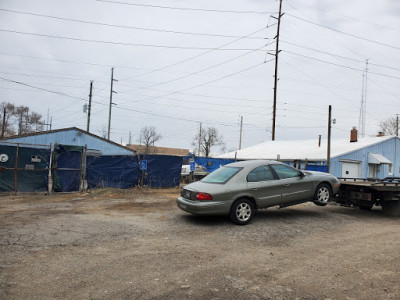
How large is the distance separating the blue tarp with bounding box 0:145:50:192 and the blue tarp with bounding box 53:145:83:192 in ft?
1.41

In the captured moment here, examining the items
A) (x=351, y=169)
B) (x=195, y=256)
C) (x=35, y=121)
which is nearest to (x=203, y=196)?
(x=195, y=256)

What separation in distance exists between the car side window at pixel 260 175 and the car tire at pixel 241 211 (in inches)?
23.1

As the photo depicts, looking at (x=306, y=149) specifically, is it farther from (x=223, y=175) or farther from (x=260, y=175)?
(x=223, y=175)

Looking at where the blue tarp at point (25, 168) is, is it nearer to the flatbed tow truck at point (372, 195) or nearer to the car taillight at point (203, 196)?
the car taillight at point (203, 196)

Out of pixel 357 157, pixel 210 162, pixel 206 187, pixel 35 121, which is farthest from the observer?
pixel 35 121

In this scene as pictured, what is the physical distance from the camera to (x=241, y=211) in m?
7.47

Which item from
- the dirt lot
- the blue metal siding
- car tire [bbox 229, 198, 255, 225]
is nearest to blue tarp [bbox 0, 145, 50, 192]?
the dirt lot

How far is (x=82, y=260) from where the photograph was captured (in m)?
4.96

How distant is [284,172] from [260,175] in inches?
30.9

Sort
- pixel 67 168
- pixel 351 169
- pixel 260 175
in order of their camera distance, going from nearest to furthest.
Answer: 1. pixel 260 175
2. pixel 67 168
3. pixel 351 169

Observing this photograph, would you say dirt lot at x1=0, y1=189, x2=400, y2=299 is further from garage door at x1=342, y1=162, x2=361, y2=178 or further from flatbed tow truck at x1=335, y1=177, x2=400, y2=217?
garage door at x1=342, y1=162, x2=361, y2=178

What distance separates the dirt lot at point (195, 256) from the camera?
3.90 meters

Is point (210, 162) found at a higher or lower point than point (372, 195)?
higher

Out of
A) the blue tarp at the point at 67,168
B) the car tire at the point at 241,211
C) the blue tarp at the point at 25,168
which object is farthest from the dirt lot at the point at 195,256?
the blue tarp at the point at 67,168
